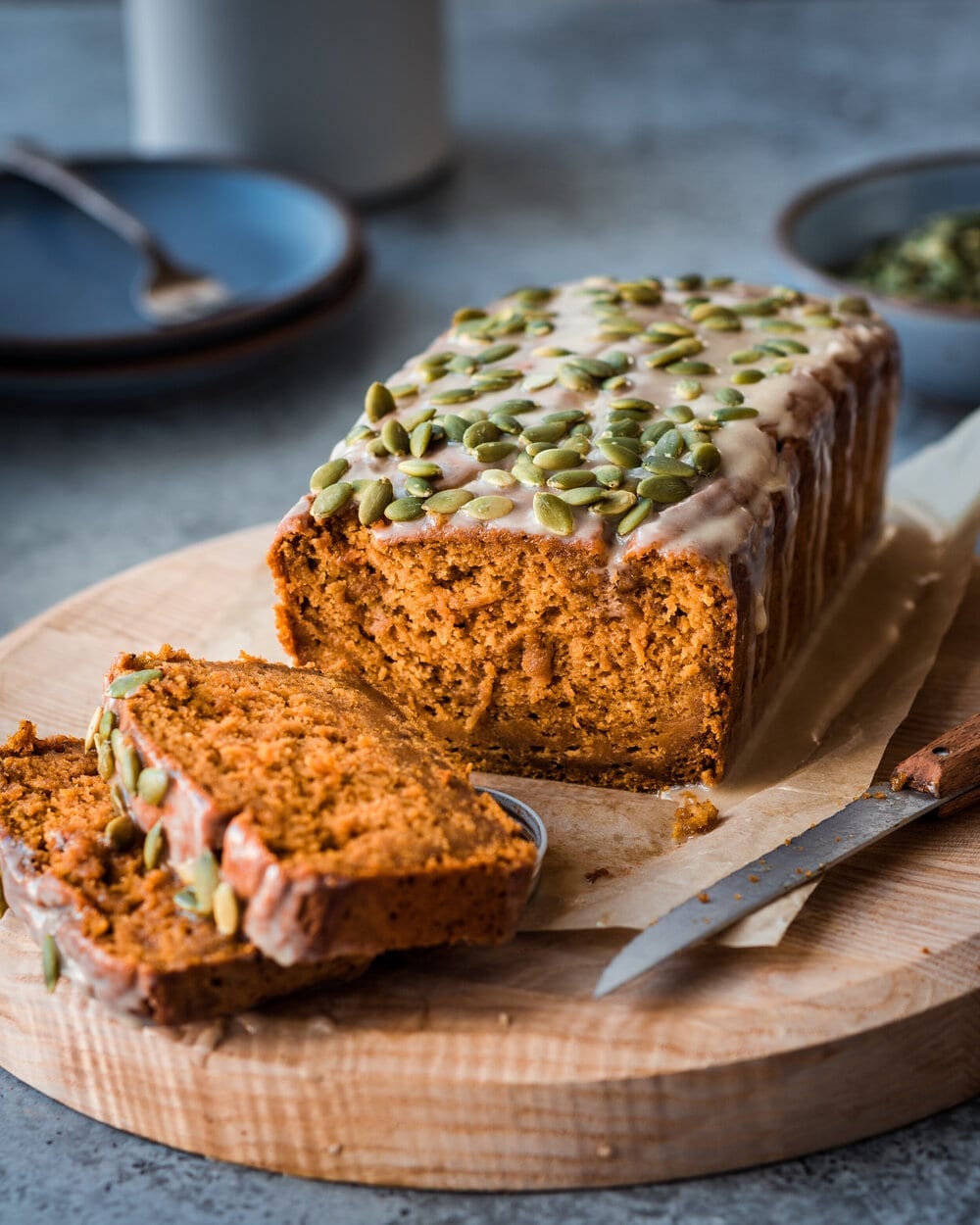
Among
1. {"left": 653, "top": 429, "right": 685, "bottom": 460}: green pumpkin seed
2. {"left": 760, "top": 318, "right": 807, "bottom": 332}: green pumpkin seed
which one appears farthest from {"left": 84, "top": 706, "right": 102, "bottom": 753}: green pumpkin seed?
{"left": 760, "top": 318, "right": 807, "bottom": 332}: green pumpkin seed

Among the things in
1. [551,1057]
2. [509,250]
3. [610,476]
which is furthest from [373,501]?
[509,250]

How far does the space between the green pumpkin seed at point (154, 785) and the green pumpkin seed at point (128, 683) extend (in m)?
0.28

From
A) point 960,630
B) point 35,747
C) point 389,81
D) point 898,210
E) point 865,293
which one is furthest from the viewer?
point 389,81

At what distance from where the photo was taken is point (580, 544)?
10.9 feet

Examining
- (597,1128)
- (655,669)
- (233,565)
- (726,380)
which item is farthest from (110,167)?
(597,1128)

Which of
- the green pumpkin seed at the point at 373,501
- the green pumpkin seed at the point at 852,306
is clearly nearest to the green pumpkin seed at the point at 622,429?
the green pumpkin seed at the point at 373,501

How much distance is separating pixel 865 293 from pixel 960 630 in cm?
153

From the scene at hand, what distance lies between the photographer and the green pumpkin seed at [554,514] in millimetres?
3324

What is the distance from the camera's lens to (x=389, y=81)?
730cm

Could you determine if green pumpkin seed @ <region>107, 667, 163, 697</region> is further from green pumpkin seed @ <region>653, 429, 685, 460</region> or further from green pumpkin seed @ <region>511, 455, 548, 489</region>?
green pumpkin seed @ <region>653, 429, 685, 460</region>

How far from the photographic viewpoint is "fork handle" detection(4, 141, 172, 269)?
6.28m

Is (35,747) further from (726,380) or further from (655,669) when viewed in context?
(726,380)

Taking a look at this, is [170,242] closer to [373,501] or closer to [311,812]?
[373,501]

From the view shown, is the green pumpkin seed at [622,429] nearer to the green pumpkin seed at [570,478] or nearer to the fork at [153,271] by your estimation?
the green pumpkin seed at [570,478]
